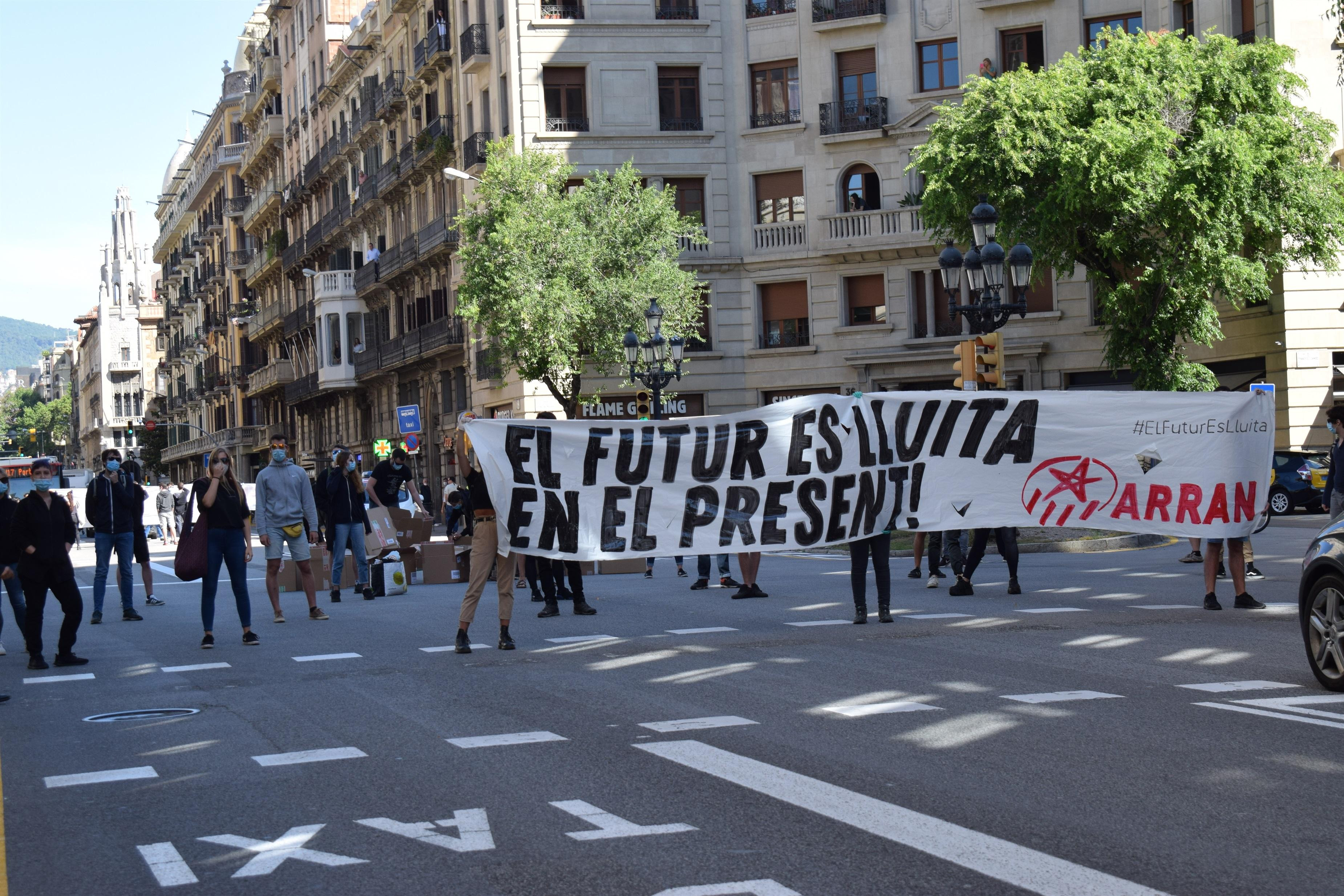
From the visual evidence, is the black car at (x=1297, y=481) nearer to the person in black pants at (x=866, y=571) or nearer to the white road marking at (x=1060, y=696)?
the person in black pants at (x=866, y=571)

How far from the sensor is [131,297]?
6944 inches

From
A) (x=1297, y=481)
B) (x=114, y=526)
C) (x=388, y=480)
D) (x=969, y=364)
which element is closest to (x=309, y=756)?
(x=114, y=526)

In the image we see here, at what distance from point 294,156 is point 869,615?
2737 inches

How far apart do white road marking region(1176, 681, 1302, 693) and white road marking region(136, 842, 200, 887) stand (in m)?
6.08

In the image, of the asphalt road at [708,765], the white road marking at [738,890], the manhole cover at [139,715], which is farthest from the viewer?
the manhole cover at [139,715]

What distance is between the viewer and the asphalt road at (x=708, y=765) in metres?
5.66

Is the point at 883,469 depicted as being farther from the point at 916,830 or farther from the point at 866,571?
the point at 916,830

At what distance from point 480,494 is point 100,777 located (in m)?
5.30

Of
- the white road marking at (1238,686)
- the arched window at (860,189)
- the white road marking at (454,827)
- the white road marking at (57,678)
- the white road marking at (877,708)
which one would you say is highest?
the arched window at (860,189)

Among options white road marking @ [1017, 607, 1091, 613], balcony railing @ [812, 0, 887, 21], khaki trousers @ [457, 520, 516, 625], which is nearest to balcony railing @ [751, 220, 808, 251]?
balcony railing @ [812, 0, 887, 21]

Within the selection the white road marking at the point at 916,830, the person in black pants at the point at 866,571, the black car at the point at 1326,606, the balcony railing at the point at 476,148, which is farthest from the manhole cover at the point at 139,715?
Answer: the balcony railing at the point at 476,148

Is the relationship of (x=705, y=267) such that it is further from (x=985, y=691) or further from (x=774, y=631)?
(x=985, y=691)

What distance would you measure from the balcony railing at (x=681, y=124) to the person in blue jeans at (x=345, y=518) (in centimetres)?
2692

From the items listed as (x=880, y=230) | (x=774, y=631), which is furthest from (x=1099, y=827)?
(x=880, y=230)
